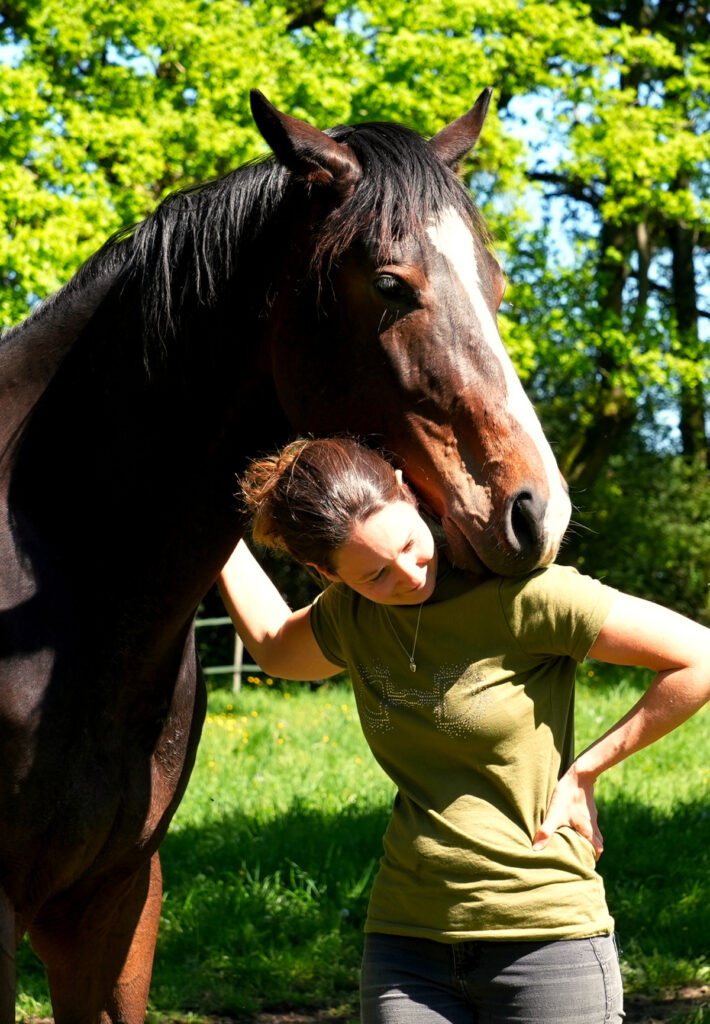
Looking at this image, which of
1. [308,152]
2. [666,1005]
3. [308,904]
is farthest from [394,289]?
[308,904]

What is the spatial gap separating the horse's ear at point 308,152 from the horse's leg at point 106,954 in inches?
62.4

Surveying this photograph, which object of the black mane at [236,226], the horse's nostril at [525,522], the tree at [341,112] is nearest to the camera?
the horse's nostril at [525,522]

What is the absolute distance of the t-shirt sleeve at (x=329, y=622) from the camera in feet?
7.68

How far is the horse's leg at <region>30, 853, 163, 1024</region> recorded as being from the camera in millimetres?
2547

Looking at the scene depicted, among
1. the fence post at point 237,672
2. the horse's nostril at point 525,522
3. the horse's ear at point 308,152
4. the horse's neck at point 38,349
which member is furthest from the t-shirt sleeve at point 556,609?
the fence post at point 237,672

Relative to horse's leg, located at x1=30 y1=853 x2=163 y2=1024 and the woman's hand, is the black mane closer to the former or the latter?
the woman's hand

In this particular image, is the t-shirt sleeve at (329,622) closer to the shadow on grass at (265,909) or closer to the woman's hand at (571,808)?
the woman's hand at (571,808)

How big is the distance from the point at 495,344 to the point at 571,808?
84 centimetres

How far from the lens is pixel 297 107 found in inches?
359

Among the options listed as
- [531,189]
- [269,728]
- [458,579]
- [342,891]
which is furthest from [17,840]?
[531,189]

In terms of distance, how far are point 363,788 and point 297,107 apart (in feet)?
18.7

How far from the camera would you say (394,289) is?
2023 mm

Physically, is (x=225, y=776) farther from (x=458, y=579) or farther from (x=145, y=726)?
(x=458, y=579)

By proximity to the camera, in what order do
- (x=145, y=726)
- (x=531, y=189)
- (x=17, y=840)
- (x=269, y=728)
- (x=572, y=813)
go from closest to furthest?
1. (x=572, y=813)
2. (x=17, y=840)
3. (x=145, y=726)
4. (x=269, y=728)
5. (x=531, y=189)
